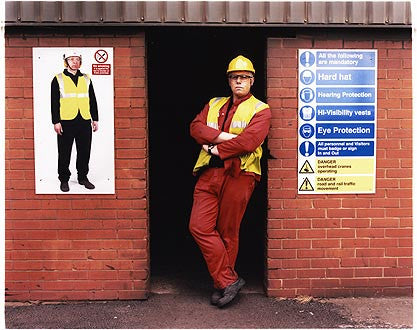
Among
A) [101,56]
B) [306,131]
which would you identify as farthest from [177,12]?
[306,131]

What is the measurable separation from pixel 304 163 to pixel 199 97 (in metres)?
2.61

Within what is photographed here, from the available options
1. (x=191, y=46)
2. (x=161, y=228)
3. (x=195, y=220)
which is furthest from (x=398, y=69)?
(x=161, y=228)

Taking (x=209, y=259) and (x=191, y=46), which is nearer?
(x=209, y=259)

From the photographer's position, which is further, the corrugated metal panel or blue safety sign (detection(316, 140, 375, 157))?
blue safety sign (detection(316, 140, 375, 157))

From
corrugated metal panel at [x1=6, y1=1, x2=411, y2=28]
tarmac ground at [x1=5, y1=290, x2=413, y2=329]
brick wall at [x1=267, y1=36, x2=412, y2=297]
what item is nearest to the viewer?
tarmac ground at [x1=5, y1=290, x2=413, y2=329]

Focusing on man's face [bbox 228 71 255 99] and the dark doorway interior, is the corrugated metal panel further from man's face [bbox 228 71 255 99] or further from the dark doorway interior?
the dark doorway interior

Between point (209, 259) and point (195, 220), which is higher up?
point (195, 220)

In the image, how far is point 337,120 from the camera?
510cm

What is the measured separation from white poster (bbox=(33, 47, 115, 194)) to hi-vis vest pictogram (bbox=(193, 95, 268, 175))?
86cm

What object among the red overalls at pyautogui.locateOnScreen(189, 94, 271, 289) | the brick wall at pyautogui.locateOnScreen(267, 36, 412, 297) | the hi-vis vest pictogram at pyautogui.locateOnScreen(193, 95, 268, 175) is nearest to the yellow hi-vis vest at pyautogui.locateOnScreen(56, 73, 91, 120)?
the red overalls at pyautogui.locateOnScreen(189, 94, 271, 289)

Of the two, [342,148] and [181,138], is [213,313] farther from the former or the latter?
[181,138]

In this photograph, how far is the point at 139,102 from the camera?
502 centimetres

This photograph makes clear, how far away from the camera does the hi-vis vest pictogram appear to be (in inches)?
193

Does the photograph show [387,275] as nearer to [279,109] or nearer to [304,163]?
[304,163]
